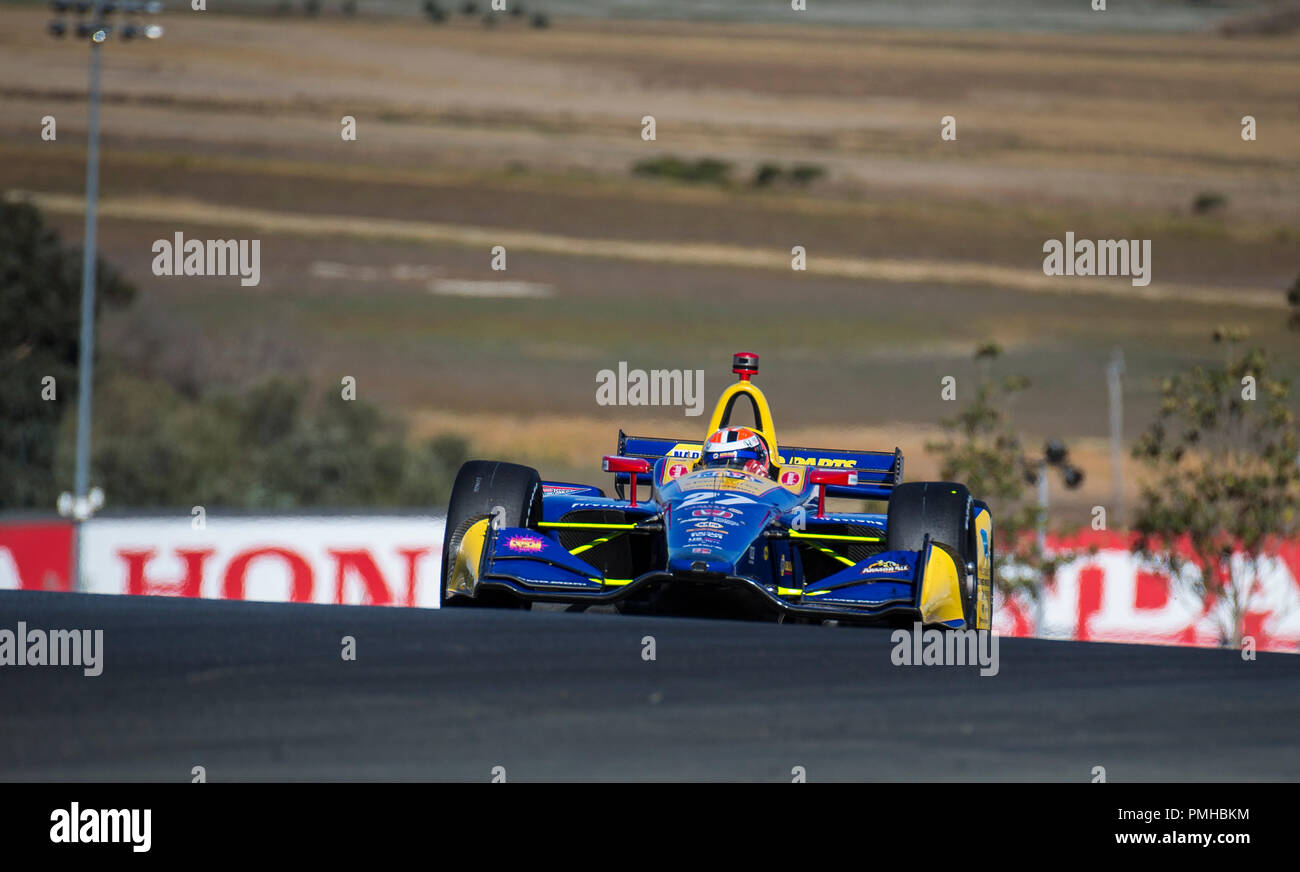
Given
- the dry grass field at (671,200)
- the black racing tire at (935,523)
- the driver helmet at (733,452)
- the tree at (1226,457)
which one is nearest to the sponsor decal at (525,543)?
the driver helmet at (733,452)

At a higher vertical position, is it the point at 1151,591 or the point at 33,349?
the point at 33,349

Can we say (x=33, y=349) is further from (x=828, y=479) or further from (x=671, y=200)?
(x=828, y=479)

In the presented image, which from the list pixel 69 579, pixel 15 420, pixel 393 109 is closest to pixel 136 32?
pixel 69 579

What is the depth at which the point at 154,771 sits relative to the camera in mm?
5629

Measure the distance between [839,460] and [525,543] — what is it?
2.76m

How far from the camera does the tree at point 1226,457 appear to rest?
2798 centimetres

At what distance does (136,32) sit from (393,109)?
30.7 meters

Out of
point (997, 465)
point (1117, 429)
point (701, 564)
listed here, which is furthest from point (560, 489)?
point (1117, 429)

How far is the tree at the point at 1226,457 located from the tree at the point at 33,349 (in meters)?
25.1

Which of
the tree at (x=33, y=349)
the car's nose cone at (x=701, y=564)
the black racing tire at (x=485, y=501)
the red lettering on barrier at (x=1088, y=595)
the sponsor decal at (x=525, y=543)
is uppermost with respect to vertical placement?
the tree at (x=33, y=349)

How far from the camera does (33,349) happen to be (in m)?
45.9

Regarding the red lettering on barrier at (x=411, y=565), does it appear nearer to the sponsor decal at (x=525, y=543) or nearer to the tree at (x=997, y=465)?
the tree at (x=997, y=465)
